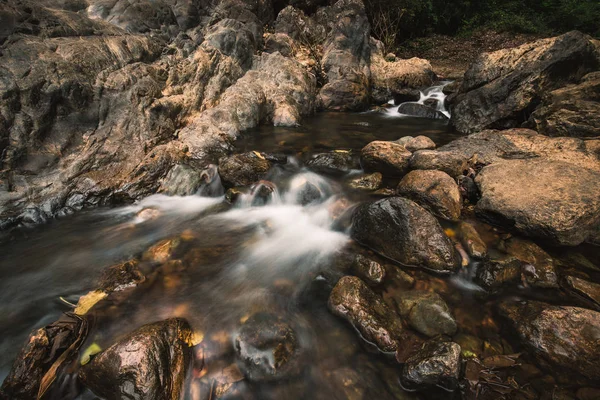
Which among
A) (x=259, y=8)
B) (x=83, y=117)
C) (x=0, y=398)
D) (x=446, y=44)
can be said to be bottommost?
(x=0, y=398)

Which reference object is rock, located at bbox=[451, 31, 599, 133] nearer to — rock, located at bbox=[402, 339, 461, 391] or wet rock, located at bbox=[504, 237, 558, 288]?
wet rock, located at bbox=[504, 237, 558, 288]

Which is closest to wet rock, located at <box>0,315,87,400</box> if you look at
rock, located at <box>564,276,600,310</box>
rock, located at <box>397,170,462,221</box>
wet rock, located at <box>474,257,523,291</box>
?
wet rock, located at <box>474,257,523,291</box>

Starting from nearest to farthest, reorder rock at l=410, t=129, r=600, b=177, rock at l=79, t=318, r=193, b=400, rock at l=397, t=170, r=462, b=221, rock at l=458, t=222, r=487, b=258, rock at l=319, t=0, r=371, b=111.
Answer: rock at l=79, t=318, r=193, b=400 → rock at l=458, t=222, r=487, b=258 → rock at l=397, t=170, r=462, b=221 → rock at l=410, t=129, r=600, b=177 → rock at l=319, t=0, r=371, b=111

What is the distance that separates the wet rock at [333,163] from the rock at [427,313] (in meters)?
3.75

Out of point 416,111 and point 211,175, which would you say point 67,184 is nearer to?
point 211,175

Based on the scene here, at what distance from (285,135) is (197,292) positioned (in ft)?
21.3

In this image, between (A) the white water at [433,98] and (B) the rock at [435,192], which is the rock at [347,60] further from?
(B) the rock at [435,192]

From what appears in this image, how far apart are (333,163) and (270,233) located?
267cm

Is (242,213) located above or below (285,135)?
below

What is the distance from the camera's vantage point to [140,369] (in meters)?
2.38

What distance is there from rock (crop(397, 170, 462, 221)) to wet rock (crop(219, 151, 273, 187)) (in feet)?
10.2

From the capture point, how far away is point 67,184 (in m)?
5.77

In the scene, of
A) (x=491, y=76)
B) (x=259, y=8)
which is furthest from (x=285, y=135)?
(x=259, y=8)

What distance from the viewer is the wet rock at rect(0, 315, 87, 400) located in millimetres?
2434
